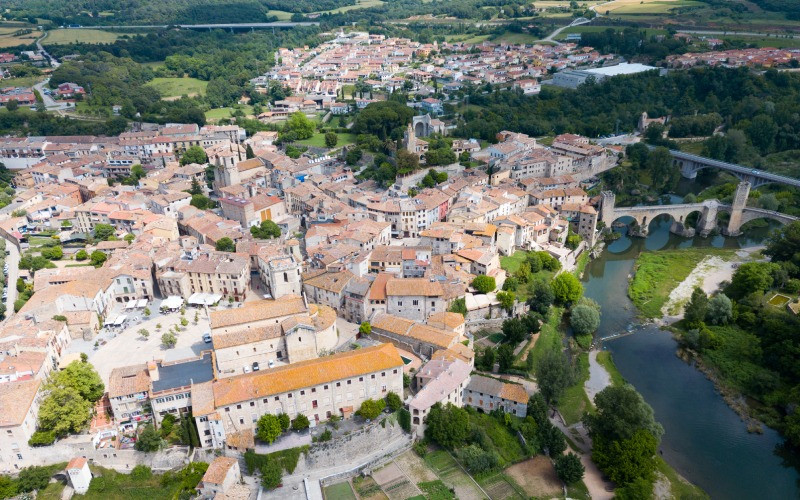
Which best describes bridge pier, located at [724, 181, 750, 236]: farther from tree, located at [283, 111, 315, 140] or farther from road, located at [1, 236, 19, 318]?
road, located at [1, 236, 19, 318]

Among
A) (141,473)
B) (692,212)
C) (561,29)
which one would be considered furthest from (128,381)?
(561,29)

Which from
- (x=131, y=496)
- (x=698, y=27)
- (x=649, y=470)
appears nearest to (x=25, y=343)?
(x=131, y=496)

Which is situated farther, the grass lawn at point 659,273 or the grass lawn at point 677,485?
the grass lawn at point 659,273

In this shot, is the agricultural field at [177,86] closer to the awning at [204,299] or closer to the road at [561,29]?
the awning at [204,299]

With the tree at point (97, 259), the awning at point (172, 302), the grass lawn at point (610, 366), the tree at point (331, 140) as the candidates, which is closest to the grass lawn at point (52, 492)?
the awning at point (172, 302)

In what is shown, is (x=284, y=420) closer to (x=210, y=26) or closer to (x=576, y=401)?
(x=576, y=401)

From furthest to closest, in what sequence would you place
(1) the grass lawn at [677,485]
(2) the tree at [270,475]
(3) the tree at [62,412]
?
(1) the grass lawn at [677,485] < (3) the tree at [62,412] < (2) the tree at [270,475]

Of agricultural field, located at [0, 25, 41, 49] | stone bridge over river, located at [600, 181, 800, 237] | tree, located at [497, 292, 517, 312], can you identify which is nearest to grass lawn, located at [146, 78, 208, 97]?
agricultural field, located at [0, 25, 41, 49]
